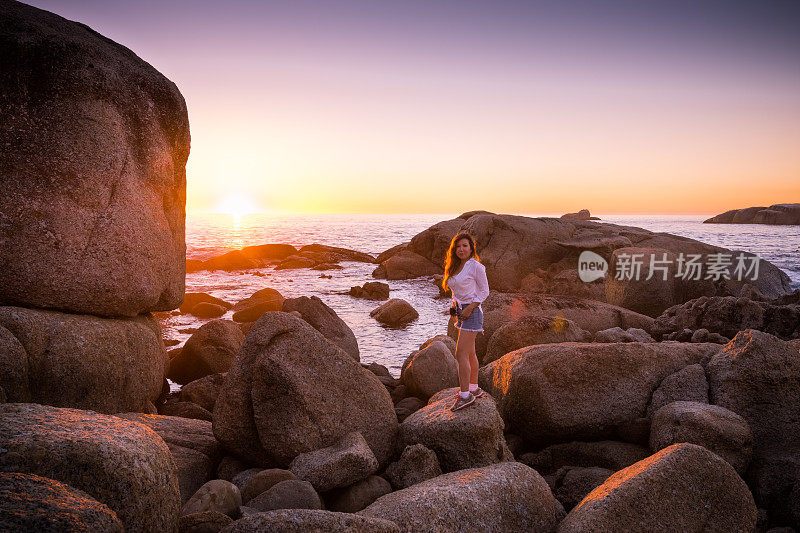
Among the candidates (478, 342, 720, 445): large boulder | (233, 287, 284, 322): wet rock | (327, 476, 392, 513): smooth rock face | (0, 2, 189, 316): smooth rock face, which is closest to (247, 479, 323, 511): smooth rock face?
(327, 476, 392, 513): smooth rock face

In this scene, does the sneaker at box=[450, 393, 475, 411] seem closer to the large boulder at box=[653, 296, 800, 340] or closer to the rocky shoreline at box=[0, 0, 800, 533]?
the rocky shoreline at box=[0, 0, 800, 533]

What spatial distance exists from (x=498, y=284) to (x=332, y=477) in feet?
65.8

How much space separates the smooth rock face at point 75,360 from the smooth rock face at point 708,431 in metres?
6.79

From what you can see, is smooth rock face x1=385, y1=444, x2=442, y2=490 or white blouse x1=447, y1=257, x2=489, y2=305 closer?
smooth rock face x1=385, y1=444, x2=442, y2=490

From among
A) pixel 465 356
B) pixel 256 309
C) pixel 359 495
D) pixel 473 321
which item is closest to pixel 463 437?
pixel 465 356

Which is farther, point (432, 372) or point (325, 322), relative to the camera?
point (325, 322)

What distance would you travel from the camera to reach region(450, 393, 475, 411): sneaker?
569 cm

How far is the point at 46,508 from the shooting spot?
2311mm

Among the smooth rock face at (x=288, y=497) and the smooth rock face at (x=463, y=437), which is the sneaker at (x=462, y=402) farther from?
the smooth rock face at (x=288, y=497)

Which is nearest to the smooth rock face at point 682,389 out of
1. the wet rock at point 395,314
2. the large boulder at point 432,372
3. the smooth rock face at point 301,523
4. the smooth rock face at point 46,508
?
the large boulder at point 432,372

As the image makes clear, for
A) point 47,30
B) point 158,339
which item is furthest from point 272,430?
point 47,30

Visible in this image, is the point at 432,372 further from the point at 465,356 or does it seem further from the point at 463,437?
the point at 463,437

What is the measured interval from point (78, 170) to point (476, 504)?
6.09 m

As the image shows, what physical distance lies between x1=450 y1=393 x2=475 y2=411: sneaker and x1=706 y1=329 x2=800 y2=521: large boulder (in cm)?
321
